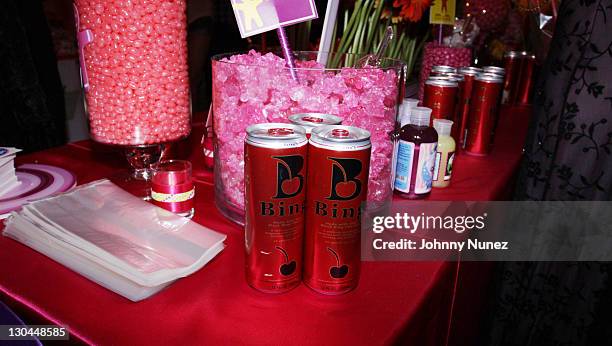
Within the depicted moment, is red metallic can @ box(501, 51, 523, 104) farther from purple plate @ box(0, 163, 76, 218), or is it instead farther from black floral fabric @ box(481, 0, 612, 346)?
purple plate @ box(0, 163, 76, 218)

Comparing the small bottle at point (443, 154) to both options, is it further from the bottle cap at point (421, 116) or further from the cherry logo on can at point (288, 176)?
the cherry logo on can at point (288, 176)

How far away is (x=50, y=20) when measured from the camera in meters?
2.93

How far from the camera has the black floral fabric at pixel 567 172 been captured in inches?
44.1

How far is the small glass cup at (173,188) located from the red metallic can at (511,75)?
189 cm

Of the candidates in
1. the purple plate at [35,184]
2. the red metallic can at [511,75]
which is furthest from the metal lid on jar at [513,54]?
the purple plate at [35,184]

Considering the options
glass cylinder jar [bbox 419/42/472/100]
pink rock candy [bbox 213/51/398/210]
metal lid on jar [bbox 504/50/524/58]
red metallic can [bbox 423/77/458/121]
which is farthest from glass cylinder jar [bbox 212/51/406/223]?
metal lid on jar [bbox 504/50/524/58]

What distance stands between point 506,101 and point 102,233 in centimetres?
211

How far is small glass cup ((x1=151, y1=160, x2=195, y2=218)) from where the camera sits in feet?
2.52

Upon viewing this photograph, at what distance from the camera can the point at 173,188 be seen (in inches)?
30.4

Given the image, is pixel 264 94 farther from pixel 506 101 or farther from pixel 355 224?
pixel 506 101

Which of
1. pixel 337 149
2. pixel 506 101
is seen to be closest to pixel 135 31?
pixel 337 149

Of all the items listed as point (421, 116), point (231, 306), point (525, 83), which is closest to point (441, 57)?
point (421, 116)

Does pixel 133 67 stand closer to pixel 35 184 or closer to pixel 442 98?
pixel 35 184

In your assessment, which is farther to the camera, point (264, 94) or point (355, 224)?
point (264, 94)
